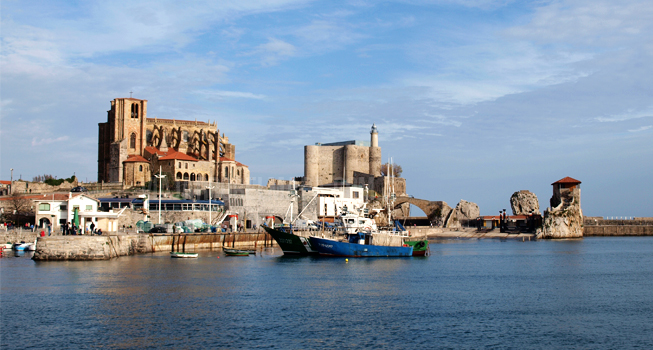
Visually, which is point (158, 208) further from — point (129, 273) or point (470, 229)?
point (470, 229)

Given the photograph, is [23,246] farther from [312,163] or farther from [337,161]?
[337,161]

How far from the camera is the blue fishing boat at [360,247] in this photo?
56.5 m

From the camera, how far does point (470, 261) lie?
56.0 m

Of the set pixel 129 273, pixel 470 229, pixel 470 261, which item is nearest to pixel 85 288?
pixel 129 273

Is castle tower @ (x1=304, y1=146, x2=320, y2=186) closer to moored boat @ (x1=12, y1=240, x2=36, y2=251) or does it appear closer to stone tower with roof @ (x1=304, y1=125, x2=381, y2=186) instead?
stone tower with roof @ (x1=304, y1=125, x2=381, y2=186)

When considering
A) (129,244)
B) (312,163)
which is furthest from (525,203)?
(129,244)

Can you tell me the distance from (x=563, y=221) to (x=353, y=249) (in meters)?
55.5

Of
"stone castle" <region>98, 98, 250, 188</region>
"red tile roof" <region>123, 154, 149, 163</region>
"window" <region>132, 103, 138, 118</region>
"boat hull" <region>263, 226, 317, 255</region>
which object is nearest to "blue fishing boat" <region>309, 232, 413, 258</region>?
"boat hull" <region>263, 226, 317, 255</region>

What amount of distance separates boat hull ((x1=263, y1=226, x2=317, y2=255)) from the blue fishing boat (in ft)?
5.08

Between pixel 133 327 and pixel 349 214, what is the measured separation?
35.8m

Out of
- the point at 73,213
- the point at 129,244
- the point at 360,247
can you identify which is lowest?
the point at 360,247

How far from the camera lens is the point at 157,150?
99.5 metres

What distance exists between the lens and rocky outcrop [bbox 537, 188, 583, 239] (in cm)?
9969

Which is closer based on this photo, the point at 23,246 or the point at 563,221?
the point at 23,246
